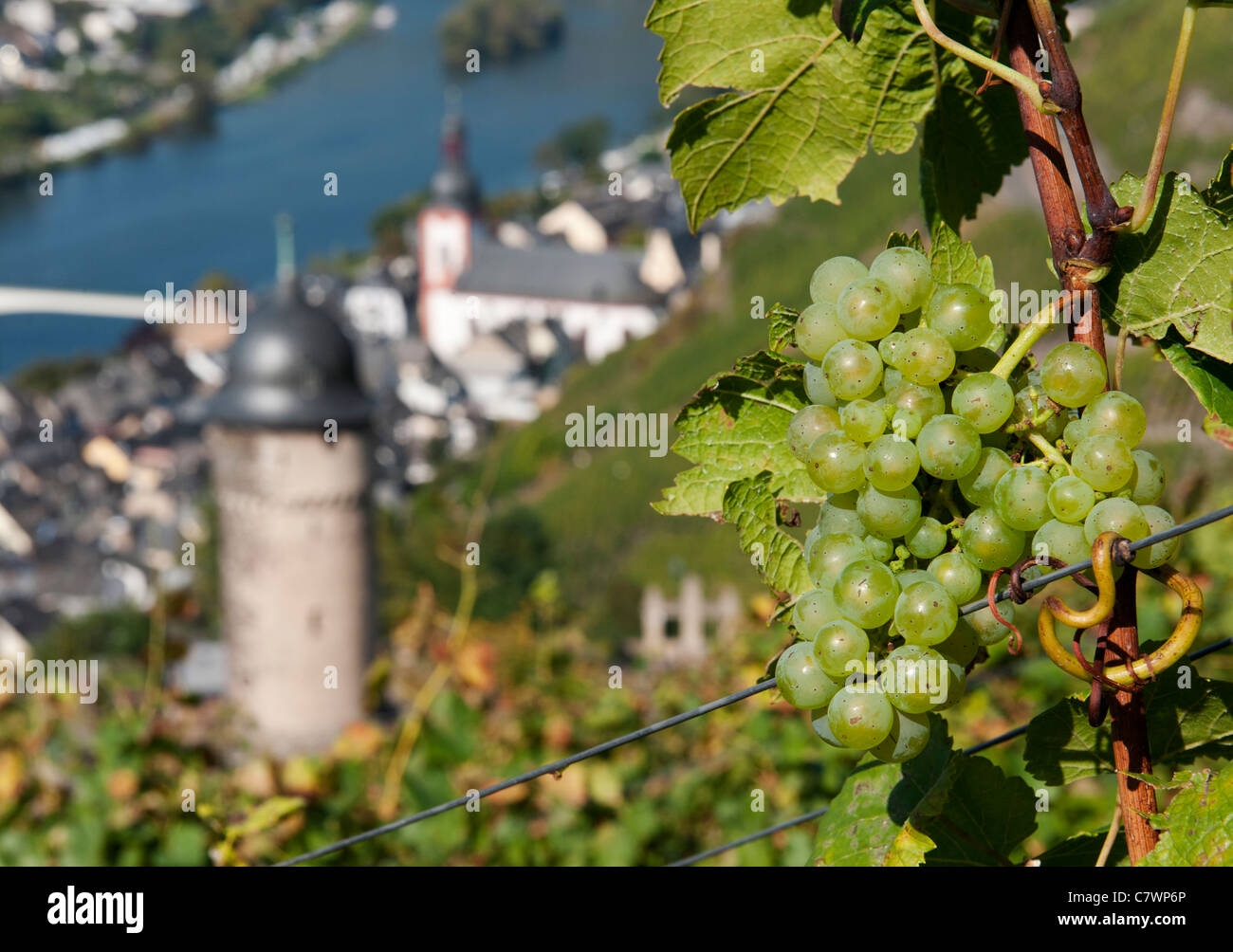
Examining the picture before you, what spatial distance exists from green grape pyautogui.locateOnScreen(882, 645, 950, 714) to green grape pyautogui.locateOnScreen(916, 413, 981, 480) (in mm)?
112

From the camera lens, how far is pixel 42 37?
202 ft

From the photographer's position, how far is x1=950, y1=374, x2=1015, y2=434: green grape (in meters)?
0.71

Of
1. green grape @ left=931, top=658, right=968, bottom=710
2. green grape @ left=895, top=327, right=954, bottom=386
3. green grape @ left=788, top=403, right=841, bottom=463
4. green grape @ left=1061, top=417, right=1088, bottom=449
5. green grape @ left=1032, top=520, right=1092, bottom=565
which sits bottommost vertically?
green grape @ left=931, top=658, right=968, bottom=710

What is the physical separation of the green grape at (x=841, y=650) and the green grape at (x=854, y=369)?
151 millimetres

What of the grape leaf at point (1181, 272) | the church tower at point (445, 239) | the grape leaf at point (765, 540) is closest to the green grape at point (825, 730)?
the grape leaf at point (765, 540)

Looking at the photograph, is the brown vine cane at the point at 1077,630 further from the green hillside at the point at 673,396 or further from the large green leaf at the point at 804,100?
the green hillside at the point at 673,396

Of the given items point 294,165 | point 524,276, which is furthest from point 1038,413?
point 294,165

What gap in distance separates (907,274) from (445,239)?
6775 cm

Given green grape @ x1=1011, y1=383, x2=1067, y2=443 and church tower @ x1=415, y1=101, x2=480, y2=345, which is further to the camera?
church tower @ x1=415, y1=101, x2=480, y2=345

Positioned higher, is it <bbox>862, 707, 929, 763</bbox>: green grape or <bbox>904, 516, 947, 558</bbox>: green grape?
<bbox>904, 516, 947, 558</bbox>: green grape

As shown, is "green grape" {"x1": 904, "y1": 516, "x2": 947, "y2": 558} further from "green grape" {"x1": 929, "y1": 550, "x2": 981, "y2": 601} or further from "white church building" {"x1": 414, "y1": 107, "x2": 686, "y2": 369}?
"white church building" {"x1": 414, "y1": 107, "x2": 686, "y2": 369}

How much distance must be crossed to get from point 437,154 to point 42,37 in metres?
21.8

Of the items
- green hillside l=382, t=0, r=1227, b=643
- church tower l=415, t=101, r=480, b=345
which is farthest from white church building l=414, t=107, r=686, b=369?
green hillside l=382, t=0, r=1227, b=643

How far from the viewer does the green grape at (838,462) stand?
29.8 inches
